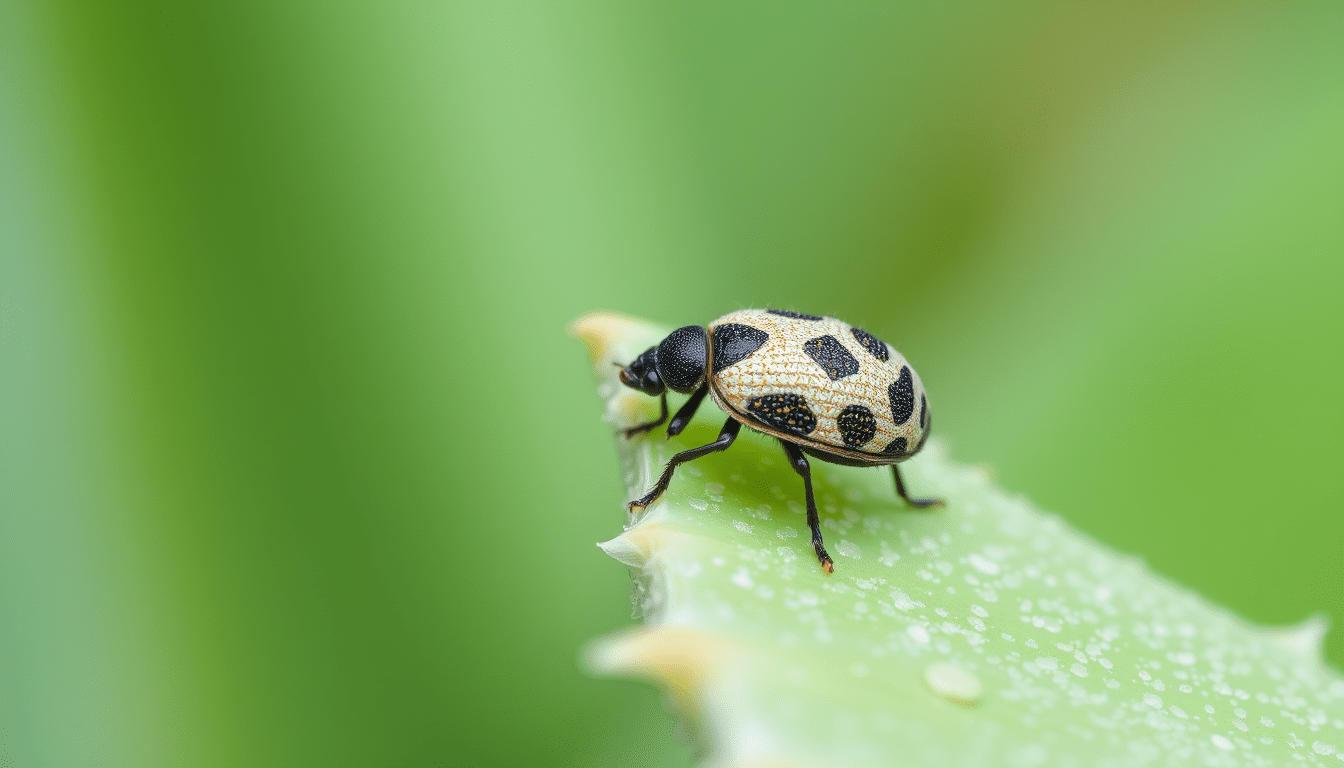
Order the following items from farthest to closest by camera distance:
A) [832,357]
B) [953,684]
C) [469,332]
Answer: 1. [469,332]
2. [832,357]
3. [953,684]

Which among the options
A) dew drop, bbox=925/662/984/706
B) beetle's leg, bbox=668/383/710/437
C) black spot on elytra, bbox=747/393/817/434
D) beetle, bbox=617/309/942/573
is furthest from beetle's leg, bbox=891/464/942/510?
dew drop, bbox=925/662/984/706

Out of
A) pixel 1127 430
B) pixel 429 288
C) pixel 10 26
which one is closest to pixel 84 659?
pixel 429 288

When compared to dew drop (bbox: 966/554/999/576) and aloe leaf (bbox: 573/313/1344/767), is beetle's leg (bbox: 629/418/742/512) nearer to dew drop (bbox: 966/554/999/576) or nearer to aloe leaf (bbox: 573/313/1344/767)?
aloe leaf (bbox: 573/313/1344/767)

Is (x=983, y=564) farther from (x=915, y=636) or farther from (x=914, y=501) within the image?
(x=915, y=636)

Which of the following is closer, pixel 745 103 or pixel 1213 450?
pixel 1213 450

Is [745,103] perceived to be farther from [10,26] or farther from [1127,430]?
[10,26]

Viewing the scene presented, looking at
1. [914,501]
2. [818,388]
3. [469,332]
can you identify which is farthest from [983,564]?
[469,332]
